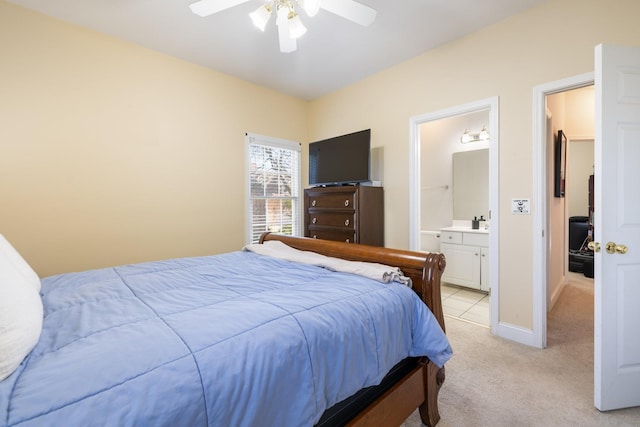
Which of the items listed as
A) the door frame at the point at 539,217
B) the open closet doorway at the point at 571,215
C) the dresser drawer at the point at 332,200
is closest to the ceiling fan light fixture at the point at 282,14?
the dresser drawer at the point at 332,200

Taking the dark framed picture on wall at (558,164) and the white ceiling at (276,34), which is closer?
the white ceiling at (276,34)

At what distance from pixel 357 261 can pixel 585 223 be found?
17.4 feet

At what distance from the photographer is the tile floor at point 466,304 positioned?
119 inches

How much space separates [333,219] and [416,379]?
2188 mm

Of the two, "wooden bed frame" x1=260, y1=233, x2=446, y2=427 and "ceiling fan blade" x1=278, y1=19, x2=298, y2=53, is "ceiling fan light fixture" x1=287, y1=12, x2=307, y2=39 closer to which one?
"ceiling fan blade" x1=278, y1=19, x2=298, y2=53

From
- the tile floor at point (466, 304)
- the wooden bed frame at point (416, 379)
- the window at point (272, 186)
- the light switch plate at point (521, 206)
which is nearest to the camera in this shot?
the wooden bed frame at point (416, 379)

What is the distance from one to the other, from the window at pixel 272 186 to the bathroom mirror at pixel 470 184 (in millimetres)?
2469

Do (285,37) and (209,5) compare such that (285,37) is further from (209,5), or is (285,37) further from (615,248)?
(615,248)

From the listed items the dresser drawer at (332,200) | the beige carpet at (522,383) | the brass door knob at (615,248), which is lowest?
the beige carpet at (522,383)

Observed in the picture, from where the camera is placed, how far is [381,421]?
4.06 feet

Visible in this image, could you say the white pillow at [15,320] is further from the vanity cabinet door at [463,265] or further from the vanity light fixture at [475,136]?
the vanity light fixture at [475,136]

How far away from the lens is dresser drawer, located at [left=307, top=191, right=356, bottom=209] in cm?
329

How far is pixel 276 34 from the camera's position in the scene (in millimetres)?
2711

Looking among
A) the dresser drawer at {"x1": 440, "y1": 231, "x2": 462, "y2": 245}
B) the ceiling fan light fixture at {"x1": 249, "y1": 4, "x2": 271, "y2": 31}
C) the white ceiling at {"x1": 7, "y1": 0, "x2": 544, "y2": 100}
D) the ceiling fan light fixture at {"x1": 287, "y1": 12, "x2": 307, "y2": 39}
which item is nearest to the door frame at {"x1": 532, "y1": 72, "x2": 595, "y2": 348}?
the white ceiling at {"x1": 7, "y1": 0, "x2": 544, "y2": 100}
